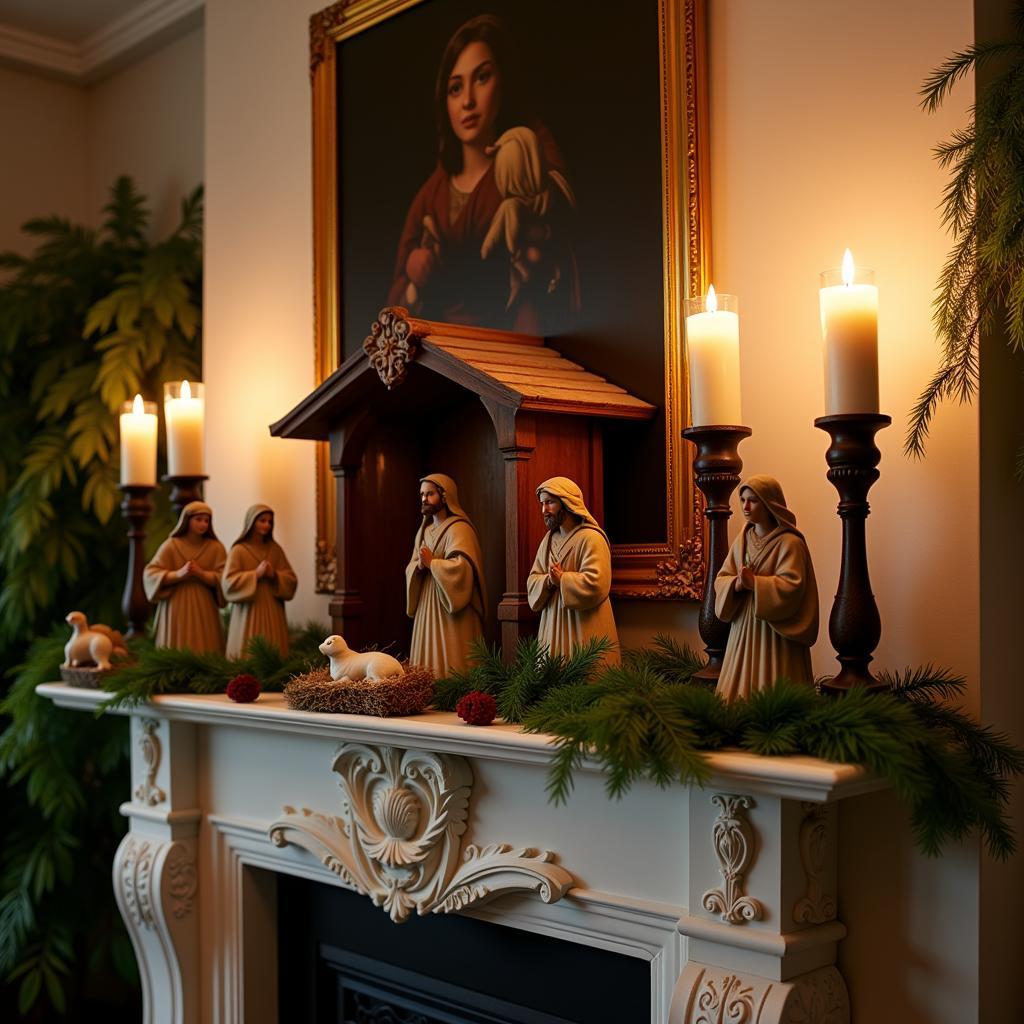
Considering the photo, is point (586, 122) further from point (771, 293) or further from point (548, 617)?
point (548, 617)

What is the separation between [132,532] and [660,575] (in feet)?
4.25

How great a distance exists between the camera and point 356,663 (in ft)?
6.61

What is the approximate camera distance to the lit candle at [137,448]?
2666 mm

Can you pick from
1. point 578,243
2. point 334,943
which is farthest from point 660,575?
point 334,943

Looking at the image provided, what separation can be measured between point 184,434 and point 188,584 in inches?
13.9

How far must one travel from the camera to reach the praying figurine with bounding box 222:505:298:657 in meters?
2.39

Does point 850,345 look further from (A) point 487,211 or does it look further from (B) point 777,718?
(A) point 487,211

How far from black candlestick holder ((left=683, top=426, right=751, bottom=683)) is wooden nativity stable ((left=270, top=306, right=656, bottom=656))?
28 cm

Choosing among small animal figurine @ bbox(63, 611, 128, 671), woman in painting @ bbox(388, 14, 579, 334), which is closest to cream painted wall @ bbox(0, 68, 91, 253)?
small animal figurine @ bbox(63, 611, 128, 671)

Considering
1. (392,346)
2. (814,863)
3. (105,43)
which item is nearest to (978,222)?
(814,863)

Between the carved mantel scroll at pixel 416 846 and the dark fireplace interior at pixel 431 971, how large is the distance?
0.12m

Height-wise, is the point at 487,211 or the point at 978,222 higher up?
the point at 487,211

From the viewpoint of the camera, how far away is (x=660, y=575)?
201 centimetres

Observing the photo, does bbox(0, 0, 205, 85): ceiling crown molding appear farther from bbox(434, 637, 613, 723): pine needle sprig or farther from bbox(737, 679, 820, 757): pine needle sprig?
bbox(737, 679, 820, 757): pine needle sprig
